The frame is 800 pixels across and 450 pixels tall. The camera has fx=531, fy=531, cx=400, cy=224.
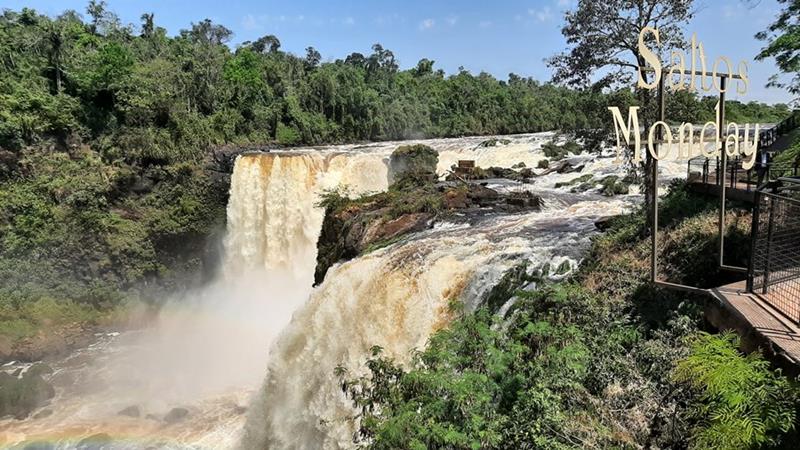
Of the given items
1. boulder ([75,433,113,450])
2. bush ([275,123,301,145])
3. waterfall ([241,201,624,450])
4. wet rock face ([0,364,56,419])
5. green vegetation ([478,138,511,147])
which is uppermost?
bush ([275,123,301,145])

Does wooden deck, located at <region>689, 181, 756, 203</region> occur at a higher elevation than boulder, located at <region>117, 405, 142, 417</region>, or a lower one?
higher

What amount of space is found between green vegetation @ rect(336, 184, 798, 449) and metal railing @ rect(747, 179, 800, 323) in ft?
2.49

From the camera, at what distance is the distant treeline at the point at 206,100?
97.6 ft

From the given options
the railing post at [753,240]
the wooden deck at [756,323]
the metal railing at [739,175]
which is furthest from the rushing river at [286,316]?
the railing post at [753,240]

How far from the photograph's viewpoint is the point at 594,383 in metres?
6.23

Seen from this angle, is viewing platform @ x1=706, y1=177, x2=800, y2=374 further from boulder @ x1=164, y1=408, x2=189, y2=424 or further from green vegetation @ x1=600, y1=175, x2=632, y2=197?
boulder @ x1=164, y1=408, x2=189, y2=424

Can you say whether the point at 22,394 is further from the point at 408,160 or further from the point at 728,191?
the point at 728,191

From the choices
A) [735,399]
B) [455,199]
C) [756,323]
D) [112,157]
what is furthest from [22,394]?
[756,323]

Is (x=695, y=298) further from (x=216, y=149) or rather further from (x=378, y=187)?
(x=216, y=149)

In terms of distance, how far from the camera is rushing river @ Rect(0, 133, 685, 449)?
34.2 ft

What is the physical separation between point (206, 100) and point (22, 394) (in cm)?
3057

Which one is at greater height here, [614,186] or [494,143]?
[494,143]

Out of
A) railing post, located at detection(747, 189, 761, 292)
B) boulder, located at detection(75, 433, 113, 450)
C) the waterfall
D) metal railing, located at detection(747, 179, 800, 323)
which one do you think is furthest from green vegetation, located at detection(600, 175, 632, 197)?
boulder, located at detection(75, 433, 113, 450)

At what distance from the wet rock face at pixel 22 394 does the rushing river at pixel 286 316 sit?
458 millimetres
